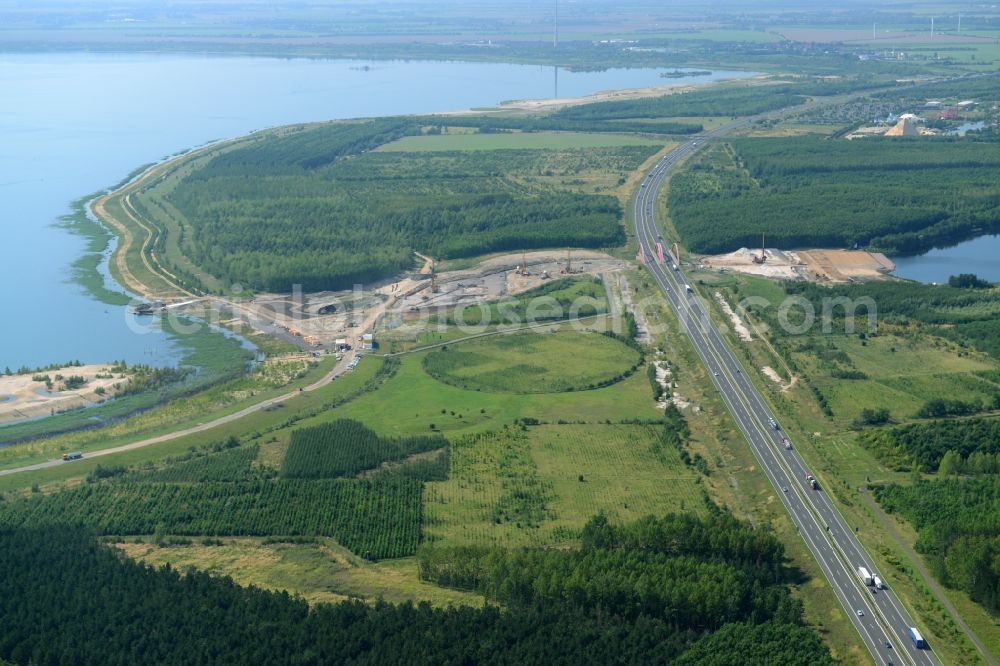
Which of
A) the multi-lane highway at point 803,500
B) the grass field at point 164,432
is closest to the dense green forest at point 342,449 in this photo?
the grass field at point 164,432

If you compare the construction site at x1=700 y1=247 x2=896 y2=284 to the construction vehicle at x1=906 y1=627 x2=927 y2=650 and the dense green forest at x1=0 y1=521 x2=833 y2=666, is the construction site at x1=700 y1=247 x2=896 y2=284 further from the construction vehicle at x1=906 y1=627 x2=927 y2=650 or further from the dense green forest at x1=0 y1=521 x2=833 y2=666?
the construction vehicle at x1=906 y1=627 x2=927 y2=650

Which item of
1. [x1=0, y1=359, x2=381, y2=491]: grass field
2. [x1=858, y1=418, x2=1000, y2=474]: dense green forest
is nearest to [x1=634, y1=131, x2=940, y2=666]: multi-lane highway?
[x1=858, y1=418, x2=1000, y2=474]: dense green forest

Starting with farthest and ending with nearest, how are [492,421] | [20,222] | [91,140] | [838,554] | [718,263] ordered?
1. [91,140]
2. [20,222]
3. [718,263]
4. [492,421]
5. [838,554]

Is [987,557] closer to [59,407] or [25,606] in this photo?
[25,606]

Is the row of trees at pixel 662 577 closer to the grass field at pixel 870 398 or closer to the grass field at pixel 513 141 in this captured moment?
the grass field at pixel 870 398

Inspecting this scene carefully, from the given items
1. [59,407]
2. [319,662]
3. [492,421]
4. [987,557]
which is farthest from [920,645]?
[59,407]
